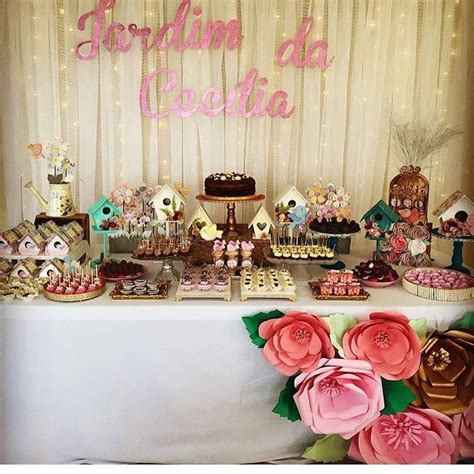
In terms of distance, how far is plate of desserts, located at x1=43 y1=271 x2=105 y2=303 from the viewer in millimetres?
1590

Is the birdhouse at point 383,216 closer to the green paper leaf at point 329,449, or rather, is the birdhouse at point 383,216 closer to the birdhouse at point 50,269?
the green paper leaf at point 329,449

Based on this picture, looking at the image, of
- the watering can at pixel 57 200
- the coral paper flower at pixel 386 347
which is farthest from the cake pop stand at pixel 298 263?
the watering can at pixel 57 200

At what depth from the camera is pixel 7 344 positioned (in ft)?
4.97

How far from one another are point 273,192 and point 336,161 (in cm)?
23

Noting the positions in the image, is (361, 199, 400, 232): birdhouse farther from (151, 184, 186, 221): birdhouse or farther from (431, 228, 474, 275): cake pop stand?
(151, 184, 186, 221): birdhouse

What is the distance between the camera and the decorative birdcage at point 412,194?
6.29ft

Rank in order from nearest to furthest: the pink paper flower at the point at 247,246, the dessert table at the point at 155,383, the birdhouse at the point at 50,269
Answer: the dessert table at the point at 155,383 < the birdhouse at the point at 50,269 < the pink paper flower at the point at 247,246

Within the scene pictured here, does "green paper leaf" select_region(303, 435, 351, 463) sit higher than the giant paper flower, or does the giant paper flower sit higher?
the giant paper flower

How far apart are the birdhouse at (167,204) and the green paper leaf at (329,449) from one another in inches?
30.0

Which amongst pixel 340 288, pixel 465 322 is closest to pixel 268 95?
pixel 340 288

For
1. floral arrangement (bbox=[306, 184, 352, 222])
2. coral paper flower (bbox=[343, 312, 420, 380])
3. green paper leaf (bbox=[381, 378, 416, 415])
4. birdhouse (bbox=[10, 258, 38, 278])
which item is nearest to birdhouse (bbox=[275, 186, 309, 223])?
floral arrangement (bbox=[306, 184, 352, 222])

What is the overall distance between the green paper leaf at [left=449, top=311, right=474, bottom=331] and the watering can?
3.68ft

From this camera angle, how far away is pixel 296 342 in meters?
1.50
